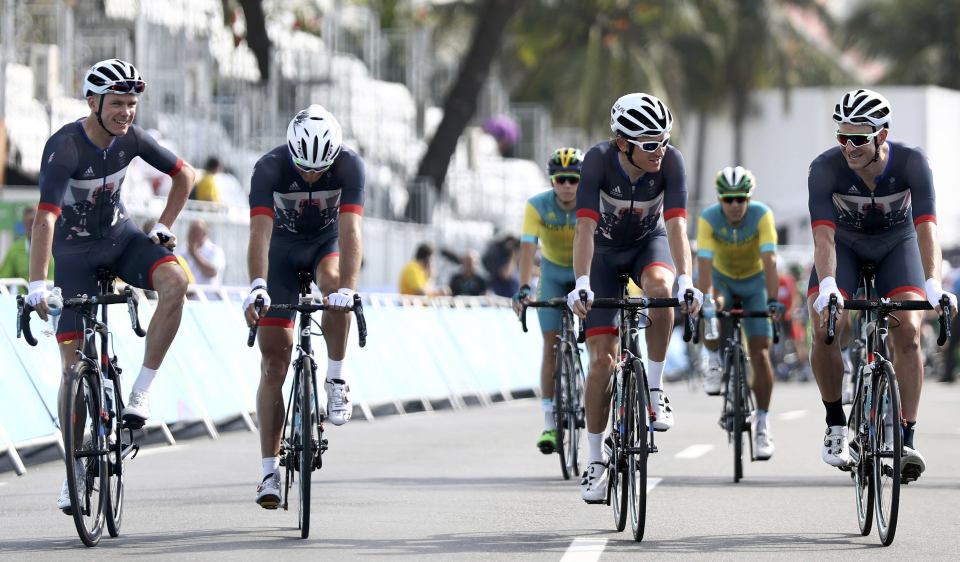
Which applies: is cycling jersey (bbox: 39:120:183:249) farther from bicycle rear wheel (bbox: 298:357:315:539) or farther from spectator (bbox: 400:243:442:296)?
spectator (bbox: 400:243:442:296)

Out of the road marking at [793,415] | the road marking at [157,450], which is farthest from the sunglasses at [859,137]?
the road marking at [793,415]

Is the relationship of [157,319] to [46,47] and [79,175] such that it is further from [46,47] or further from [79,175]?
[46,47]

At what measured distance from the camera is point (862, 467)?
945 centimetres

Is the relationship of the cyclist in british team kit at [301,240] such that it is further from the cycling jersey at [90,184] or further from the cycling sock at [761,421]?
the cycling sock at [761,421]

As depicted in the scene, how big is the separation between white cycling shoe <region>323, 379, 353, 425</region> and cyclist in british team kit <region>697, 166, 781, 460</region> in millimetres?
4415

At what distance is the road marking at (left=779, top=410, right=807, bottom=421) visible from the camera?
19.8 meters

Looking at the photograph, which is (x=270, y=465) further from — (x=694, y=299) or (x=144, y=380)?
(x=694, y=299)

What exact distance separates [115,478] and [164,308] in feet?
2.76

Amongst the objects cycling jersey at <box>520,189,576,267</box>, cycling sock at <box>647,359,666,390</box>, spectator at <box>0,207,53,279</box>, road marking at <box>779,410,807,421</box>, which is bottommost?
road marking at <box>779,410,807,421</box>

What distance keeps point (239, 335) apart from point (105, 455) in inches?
318

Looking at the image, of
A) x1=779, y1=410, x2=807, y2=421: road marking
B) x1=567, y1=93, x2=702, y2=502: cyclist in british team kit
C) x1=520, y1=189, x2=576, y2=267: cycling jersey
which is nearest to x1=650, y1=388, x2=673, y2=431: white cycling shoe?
x1=567, y1=93, x2=702, y2=502: cyclist in british team kit

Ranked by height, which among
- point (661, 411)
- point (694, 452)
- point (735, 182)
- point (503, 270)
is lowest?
point (694, 452)

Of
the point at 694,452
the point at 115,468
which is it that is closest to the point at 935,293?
the point at 115,468

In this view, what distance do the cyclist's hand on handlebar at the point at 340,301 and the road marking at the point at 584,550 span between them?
1535 mm
